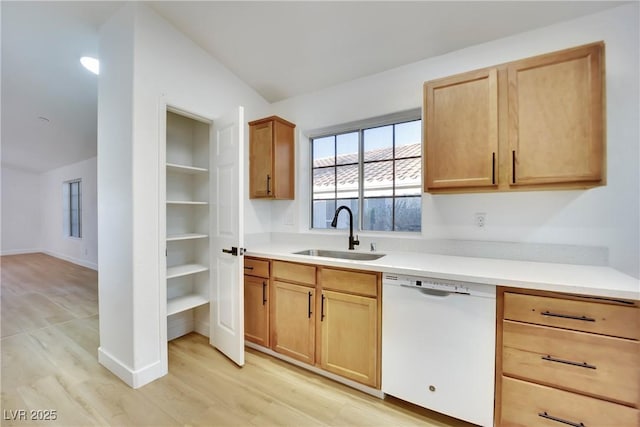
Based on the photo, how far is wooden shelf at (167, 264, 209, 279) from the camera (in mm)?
2314

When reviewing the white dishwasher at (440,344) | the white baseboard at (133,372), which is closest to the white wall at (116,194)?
the white baseboard at (133,372)

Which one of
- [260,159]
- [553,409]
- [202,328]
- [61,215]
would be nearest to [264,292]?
[202,328]

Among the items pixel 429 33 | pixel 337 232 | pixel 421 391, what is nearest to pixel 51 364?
pixel 337 232

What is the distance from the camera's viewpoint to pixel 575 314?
48.7 inches

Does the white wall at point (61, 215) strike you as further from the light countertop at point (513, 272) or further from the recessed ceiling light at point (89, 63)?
the light countertop at point (513, 272)

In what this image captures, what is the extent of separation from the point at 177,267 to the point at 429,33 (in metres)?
3.04

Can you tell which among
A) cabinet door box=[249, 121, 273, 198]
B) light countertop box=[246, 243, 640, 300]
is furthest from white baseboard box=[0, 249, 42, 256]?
light countertop box=[246, 243, 640, 300]

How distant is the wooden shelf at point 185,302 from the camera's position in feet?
7.58

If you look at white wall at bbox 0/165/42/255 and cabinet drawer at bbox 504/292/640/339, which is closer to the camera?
cabinet drawer at bbox 504/292/640/339

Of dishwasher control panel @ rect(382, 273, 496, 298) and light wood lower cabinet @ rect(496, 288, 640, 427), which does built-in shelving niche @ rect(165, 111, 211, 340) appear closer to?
dishwasher control panel @ rect(382, 273, 496, 298)

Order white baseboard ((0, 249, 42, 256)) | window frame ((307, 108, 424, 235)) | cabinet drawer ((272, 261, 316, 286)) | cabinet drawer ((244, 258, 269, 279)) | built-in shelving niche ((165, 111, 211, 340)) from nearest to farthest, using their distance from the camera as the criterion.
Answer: cabinet drawer ((272, 261, 316, 286)) < cabinet drawer ((244, 258, 269, 279)) < window frame ((307, 108, 424, 235)) < built-in shelving niche ((165, 111, 211, 340)) < white baseboard ((0, 249, 42, 256))

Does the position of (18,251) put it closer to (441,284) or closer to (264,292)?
(264,292)

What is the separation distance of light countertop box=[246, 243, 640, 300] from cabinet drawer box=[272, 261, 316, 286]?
64 millimetres

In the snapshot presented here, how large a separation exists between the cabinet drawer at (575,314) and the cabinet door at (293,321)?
1270 mm
